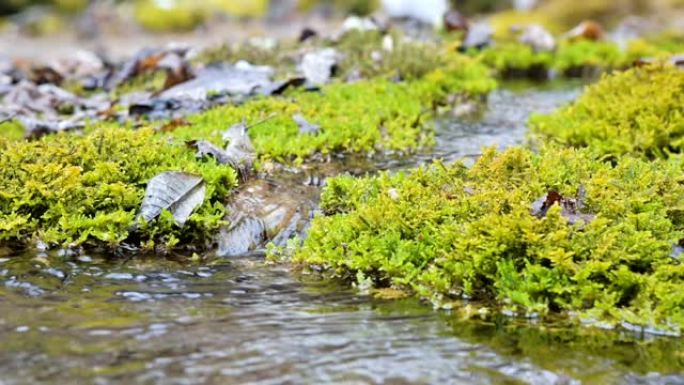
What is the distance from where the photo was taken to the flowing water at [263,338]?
4809 millimetres

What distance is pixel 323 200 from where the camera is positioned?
8.17 meters

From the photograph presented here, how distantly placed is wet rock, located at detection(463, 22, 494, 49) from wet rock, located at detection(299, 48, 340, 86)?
7.05m

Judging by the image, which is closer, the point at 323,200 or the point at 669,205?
the point at 669,205

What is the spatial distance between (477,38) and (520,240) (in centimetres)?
1805

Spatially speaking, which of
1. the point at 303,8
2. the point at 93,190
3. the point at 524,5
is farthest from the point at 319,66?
the point at 524,5

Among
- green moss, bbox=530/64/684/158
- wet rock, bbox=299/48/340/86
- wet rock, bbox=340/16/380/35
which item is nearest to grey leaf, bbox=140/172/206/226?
green moss, bbox=530/64/684/158

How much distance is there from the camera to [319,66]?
16328 millimetres

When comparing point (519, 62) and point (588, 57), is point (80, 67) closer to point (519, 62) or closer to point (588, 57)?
point (519, 62)

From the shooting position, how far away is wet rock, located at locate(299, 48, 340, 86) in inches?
627

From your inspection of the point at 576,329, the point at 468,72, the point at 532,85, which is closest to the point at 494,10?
the point at 532,85

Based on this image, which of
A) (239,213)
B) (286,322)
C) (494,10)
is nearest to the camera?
(286,322)

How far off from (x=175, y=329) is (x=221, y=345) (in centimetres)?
46

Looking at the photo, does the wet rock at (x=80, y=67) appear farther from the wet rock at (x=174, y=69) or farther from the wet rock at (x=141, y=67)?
the wet rock at (x=174, y=69)

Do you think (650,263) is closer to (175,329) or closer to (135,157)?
(175,329)
